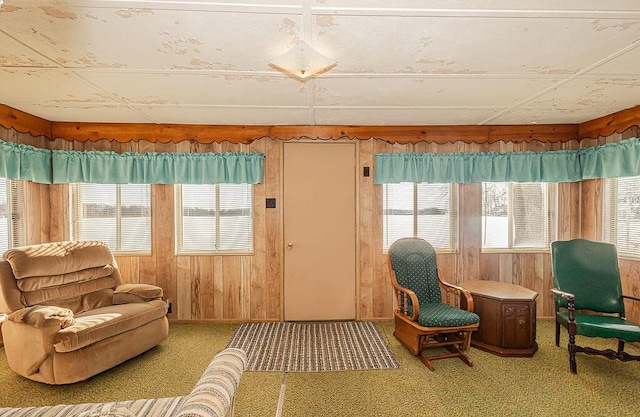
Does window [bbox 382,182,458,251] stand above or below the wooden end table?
above

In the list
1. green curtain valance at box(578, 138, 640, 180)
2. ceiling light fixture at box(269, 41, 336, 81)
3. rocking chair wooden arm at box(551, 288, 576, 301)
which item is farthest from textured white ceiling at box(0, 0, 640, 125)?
rocking chair wooden arm at box(551, 288, 576, 301)

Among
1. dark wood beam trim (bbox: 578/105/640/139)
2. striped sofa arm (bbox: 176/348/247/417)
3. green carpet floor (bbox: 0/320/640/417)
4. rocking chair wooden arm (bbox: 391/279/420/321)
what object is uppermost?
dark wood beam trim (bbox: 578/105/640/139)

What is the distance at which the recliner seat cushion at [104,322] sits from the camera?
2512mm

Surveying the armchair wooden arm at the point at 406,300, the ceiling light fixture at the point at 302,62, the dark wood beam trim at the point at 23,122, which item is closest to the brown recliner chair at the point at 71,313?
the dark wood beam trim at the point at 23,122

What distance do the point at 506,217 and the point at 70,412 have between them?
4.50 meters

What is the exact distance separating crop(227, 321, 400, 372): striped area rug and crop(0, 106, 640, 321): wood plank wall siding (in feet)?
1.06

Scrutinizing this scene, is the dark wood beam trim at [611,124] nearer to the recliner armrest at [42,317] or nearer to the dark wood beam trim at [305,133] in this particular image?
the dark wood beam trim at [305,133]

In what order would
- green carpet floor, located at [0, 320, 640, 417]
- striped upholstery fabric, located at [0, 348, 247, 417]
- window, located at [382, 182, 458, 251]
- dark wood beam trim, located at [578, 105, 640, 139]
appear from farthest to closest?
window, located at [382, 182, 458, 251], dark wood beam trim, located at [578, 105, 640, 139], green carpet floor, located at [0, 320, 640, 417], striped upholstery fabric, located at [0, 348, 247, 417]

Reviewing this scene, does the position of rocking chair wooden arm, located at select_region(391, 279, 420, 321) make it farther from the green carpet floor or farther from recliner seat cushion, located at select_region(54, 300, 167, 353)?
recliner seat cushion, located at select_region(54, 300, 167, 353)

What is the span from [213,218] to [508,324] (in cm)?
340

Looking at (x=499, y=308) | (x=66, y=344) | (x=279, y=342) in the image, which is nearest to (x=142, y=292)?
(x=66, y=344)

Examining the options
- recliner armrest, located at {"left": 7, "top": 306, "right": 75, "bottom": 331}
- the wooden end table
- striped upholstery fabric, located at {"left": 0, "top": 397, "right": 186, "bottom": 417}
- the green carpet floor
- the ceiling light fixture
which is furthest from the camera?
the wooden end table

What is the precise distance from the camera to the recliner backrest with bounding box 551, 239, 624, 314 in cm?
314

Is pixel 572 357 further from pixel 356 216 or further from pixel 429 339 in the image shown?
pixel 356 216
